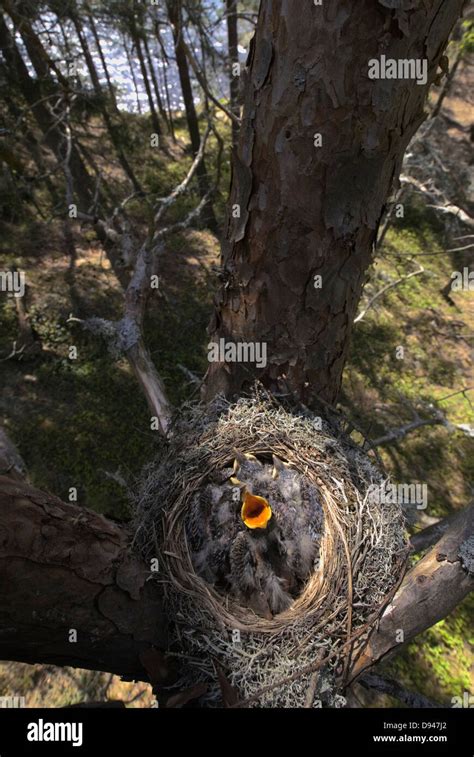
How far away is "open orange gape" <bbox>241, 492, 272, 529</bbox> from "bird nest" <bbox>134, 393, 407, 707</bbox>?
10.7 inches

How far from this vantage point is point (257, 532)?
2.22 m

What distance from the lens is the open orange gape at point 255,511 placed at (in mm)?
2164

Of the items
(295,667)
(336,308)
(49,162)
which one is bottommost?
(295,667)

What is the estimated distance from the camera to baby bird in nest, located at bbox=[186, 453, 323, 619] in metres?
2.19

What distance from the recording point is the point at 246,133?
177cm

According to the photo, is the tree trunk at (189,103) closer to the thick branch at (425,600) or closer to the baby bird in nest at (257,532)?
the baby bird in nest at (257,532)

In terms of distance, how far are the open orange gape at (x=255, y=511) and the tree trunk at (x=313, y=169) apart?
563mm

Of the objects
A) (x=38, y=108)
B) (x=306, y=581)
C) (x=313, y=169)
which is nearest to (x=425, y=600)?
(x=306, y=581)

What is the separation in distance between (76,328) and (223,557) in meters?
6.24

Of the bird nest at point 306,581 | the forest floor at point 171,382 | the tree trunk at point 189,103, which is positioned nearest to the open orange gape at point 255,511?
the bird nest at point 306,581

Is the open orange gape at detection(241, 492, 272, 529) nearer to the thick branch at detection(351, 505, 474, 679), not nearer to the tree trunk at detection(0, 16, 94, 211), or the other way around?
the thick branch at detection(351, 505, 474, 679)

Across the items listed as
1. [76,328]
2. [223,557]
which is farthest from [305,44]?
[76,328]

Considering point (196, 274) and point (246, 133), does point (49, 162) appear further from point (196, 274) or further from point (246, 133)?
point (246, 133)

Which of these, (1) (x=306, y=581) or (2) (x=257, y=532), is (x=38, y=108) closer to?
(2) (x=257, y=532)
